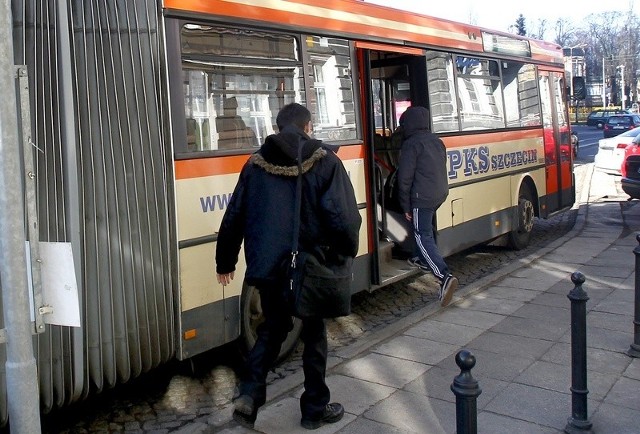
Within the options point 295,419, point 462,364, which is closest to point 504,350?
point 295,419

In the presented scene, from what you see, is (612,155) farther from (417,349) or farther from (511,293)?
(417,349)

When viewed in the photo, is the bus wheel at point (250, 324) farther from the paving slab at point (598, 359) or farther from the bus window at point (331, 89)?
the paving slab at point (598, 359)

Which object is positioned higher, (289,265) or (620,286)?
(289,265)

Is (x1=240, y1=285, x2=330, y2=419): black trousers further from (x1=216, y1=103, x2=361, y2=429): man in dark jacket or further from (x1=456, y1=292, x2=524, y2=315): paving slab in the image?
(x1=456, y1=292, x2=524, y2=315): paving slab

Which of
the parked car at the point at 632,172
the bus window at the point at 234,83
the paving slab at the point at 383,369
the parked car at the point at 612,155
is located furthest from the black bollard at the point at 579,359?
the parked car at the point at 612,155

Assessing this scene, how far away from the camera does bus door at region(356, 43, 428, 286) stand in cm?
760

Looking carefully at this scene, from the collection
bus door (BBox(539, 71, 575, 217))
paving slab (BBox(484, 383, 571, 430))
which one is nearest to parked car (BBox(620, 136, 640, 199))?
bus door (BBox(539, 71, 575, 217))

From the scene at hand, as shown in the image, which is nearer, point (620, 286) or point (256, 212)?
point (256, 212)

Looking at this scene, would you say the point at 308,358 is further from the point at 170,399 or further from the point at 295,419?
the point at 170,399

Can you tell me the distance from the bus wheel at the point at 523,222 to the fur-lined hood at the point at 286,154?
6.52m

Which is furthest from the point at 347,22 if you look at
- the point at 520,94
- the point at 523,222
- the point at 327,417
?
the point at 523,222

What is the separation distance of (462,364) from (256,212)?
1715mm

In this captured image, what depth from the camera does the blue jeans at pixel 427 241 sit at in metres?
7.20

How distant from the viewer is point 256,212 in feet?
13.7
